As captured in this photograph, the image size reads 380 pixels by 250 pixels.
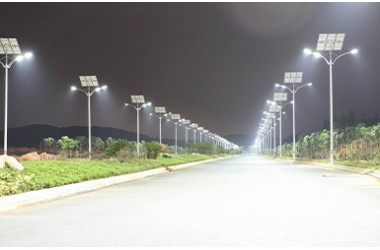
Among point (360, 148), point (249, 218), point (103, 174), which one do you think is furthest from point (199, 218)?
point (360, 148)

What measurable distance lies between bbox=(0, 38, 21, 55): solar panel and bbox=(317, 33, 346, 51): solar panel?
94.7ft

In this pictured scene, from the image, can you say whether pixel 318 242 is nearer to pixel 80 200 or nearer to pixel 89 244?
pixel 89 244

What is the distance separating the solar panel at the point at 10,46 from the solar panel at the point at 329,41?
2886cm

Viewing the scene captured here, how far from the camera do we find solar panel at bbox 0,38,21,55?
119ft

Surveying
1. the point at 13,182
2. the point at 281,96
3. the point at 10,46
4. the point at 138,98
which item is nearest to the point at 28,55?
the point at 10,46

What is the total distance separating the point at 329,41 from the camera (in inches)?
2142

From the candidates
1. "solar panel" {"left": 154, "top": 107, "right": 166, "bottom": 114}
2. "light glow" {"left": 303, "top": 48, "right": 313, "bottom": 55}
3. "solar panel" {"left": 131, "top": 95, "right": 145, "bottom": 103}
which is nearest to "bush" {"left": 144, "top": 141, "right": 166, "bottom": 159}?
"solar panel" {"left": 131, "top": 95, "right": 145, "bottom": 103}

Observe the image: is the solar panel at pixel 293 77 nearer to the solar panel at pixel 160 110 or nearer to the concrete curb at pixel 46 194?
the solar panel at pixel 160 110

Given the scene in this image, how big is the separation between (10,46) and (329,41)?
30.2 m

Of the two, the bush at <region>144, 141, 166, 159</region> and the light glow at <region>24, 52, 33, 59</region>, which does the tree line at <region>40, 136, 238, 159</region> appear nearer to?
the bush at <region>144, 141, 166, 159</region>

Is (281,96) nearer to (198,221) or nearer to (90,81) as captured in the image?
(90,81)

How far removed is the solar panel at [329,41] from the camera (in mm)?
54188

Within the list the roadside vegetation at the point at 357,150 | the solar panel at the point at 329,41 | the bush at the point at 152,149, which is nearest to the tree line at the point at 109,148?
the bush at the point at 152,149

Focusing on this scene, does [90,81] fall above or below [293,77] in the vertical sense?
below
